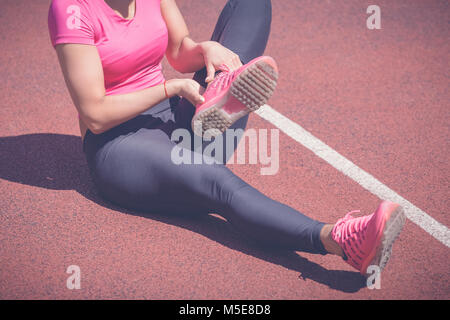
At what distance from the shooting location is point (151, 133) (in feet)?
8.93

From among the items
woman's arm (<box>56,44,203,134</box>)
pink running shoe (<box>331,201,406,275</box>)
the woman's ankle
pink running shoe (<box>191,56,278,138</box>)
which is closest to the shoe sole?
pink running shoe (<box>331,201,406,275</box>)

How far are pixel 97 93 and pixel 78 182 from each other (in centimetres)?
93

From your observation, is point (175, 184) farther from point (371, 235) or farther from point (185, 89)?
point (371, 235)

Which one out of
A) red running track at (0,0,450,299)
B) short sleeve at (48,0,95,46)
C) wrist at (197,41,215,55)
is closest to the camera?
short sleeve at (48,0,95,46)

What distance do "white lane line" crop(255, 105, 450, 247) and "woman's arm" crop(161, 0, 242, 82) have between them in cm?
97

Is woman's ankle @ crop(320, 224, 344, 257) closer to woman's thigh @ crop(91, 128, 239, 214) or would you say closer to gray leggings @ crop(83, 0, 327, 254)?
gray leggings @ crop(83, 0, 327, 254)

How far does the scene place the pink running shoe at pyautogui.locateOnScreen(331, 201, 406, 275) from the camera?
2.21m

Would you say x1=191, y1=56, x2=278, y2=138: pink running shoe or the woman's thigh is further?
the woman's thigh

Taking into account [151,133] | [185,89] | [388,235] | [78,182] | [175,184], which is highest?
[185,89]

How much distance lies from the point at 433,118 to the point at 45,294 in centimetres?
305

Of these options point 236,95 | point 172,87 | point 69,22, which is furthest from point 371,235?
point 69,22

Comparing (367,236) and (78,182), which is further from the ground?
(78,182)

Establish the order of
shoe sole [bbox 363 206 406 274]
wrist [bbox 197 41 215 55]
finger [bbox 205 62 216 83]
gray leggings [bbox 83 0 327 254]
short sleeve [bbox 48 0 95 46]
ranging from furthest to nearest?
1. wrist [bbox 197 41 215 55]
2. finger [bbox 205 62 216 83]
3. gray leggings [bbox 83 0 327 254]
4. short sleeve [bbox 48 0 95 46]
5. shoe sole [bbox 363 206 406 274]
